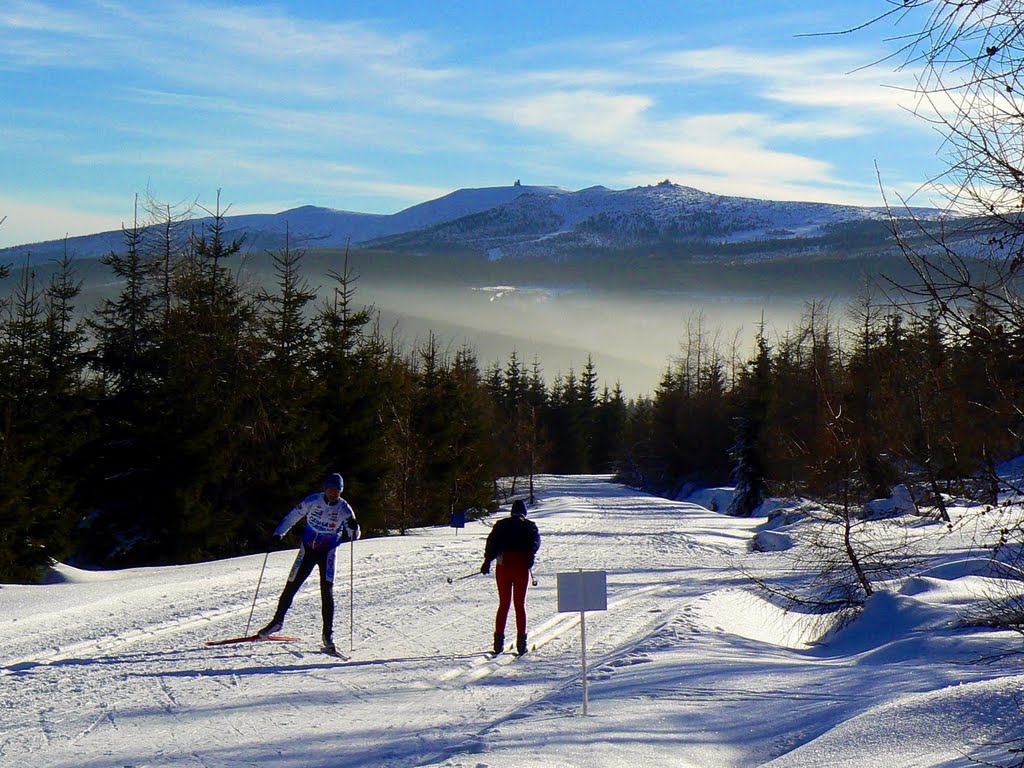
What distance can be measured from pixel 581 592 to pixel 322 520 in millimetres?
4190

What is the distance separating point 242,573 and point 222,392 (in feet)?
58.1

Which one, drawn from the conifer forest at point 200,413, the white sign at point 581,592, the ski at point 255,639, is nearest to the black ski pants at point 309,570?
the ski at point 255,639

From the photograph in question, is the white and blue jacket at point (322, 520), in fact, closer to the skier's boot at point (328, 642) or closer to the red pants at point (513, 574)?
the skier's boot at point (328, 642)

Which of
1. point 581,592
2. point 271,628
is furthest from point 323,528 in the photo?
point 581,592

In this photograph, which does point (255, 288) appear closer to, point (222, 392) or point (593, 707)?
point (222, 392)

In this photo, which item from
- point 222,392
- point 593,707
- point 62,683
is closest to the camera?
point 593,707

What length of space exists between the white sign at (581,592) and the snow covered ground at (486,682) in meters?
0.93

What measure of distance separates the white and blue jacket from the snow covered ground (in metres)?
1.36

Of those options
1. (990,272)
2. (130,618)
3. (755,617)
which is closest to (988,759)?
(990,272)

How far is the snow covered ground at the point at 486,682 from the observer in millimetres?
7738

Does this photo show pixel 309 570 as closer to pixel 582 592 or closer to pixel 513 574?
pixel 513 574

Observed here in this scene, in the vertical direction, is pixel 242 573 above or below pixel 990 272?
below

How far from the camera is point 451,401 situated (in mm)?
53531

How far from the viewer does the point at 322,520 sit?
12617 millimetres
